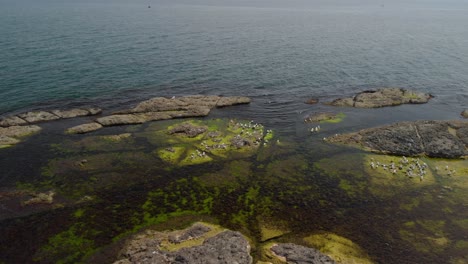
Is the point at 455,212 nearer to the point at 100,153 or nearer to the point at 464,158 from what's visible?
the point at 464,158

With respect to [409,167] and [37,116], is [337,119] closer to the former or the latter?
[409,167]

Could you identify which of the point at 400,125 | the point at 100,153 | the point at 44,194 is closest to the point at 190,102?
the point at 100,153

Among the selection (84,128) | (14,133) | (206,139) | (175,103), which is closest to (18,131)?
(14,133)

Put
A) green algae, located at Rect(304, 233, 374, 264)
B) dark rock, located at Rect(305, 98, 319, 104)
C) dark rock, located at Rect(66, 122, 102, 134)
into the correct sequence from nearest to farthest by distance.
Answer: green algae, located at Rect(304, 233, 374, 264) < dark rock, located at Rect(66, 122, 102, 134) < dark rock, located at Rect(305, 98, 319, 104)

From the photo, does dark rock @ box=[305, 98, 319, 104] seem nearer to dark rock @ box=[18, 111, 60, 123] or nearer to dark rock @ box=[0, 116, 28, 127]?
dark rock @ box=[18, 111, 60, 123]

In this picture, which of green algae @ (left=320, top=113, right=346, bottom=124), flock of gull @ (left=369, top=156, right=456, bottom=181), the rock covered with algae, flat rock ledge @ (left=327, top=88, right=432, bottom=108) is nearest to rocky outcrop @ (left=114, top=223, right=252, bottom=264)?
the rock covered with algae

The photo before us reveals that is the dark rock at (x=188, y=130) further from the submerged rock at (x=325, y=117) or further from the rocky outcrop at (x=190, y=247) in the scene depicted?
the rocky outcrop at (x=190, y=247)
